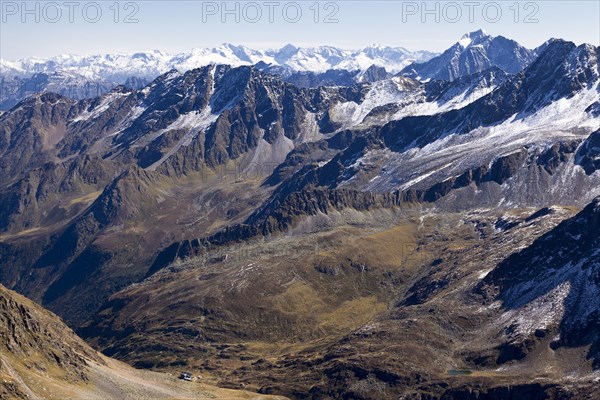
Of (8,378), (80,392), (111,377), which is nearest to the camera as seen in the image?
(8,378)

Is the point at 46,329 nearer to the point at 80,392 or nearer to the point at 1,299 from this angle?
the point at 1,299

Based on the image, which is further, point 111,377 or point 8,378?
point 111,377

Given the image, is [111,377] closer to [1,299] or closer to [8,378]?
[1,299]

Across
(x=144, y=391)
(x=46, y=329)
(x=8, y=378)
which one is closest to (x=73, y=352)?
(x=46, y=329)

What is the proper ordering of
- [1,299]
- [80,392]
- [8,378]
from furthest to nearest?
[1,299], [80,392], [8,378]

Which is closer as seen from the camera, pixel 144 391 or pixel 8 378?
pixel 8 378

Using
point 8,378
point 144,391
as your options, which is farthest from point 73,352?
point 8,378

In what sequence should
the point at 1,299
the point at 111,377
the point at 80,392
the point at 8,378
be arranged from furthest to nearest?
1. the point at 111,377
2. the point at 1,299
3. the point at 80,392
4. the point at 8,378

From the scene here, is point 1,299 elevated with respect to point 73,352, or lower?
elevated

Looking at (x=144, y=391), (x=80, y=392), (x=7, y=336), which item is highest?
(x=7, y=336)
